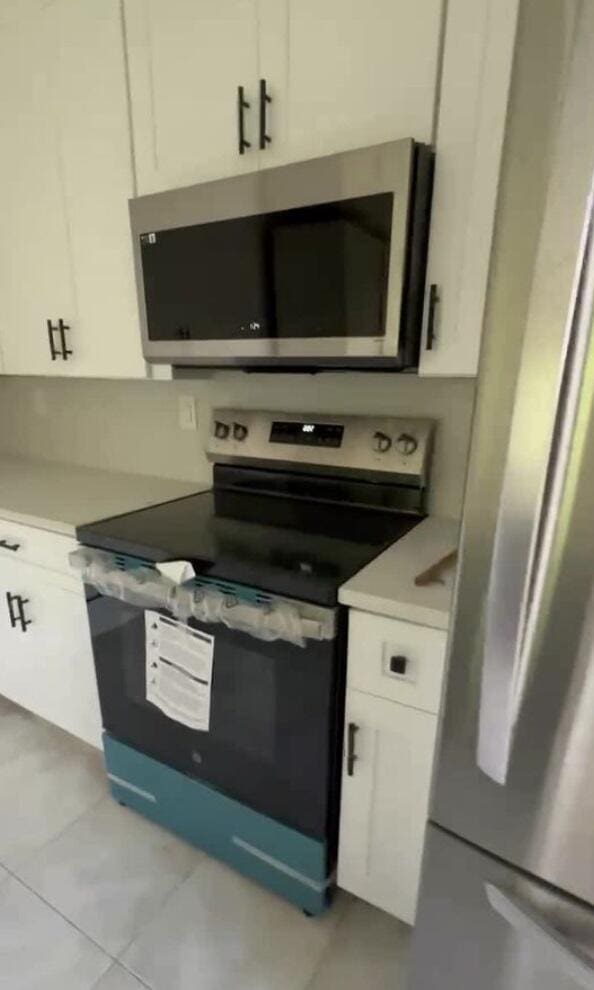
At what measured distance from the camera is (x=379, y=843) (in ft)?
3.90

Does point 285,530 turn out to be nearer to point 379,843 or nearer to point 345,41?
point 379,843

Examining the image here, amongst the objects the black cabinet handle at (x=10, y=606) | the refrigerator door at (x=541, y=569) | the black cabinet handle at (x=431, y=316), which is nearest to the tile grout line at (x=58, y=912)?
the black cabinet handle at (x=10, y=606)

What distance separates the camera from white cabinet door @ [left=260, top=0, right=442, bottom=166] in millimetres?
1021

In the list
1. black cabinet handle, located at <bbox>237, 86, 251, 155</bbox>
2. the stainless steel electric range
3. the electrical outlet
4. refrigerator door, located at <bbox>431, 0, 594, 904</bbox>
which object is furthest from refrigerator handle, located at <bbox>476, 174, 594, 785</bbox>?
the electrical outlet

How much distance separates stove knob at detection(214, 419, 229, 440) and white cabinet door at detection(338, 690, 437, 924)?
920 mm

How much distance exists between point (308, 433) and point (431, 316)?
0.55 meters

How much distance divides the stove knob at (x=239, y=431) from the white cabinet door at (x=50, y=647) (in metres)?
0.65

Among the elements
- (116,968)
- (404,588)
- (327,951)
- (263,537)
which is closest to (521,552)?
(404,588)

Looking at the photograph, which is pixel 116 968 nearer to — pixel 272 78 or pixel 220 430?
pixel 220 430

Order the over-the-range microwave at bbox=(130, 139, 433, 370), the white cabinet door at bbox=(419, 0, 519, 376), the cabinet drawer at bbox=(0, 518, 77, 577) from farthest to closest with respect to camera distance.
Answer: the cabinet drawer at bbox=(0, 518, 77, 577), the over-the-range microwave at bbox=(130, 139, 433, 370), the white cabinet door at bbox=(419, 0, 519, 376)

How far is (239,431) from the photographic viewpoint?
5.57 ft

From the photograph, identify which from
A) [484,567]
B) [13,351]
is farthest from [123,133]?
[484,567]

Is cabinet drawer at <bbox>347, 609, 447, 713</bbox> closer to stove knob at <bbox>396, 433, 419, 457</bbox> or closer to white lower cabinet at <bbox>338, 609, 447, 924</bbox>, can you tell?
white lower cabinet at <bbox>338, 609, 447, 924</bbox>

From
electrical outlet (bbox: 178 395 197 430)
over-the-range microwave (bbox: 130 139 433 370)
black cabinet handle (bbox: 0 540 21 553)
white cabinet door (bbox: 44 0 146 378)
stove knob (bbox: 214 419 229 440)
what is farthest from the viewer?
electrical outlet (bbox: 178 395 197 430)
